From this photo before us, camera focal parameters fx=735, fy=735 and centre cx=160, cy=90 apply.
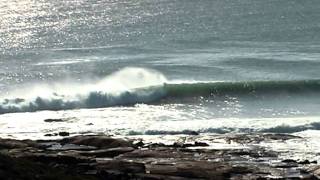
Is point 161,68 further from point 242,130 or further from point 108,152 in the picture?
point 108,152

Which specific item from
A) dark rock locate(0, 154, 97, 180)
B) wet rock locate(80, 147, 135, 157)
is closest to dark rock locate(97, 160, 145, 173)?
wet rock locate(80, 147, 135, 157)

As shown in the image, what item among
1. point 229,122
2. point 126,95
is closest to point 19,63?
point 126,95

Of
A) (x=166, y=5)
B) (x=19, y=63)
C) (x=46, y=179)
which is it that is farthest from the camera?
(x=166, y=5)

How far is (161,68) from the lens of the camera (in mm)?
68812

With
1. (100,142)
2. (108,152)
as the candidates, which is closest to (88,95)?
(100,142)

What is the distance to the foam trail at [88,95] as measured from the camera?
55125mm

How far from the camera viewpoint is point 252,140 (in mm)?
38562

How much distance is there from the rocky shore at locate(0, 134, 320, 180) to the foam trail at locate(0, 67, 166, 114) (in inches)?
669

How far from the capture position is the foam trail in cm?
5512

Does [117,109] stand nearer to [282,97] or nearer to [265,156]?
[282,97]

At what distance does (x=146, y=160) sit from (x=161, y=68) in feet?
118

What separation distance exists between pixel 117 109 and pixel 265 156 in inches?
800

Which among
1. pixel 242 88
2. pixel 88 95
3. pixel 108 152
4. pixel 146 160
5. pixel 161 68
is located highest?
pixel 161 68

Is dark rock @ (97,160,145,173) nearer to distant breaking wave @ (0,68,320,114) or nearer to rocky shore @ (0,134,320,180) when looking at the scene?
rocky shore @ (0,134,320,180)
